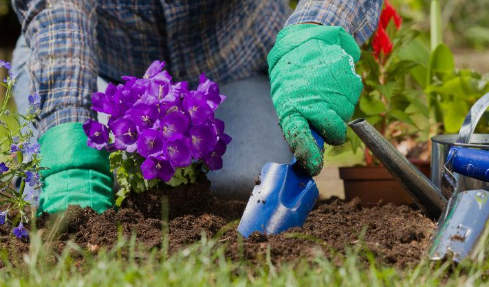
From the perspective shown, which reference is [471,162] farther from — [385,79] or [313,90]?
[385,79]

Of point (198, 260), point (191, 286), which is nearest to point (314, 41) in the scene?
point (198, 260)

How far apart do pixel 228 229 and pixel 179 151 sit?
251 mm

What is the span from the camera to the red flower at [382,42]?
2377 mm

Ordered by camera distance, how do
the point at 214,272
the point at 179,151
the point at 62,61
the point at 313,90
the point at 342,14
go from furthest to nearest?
1. the point at 62,61
2. the point at 342,14
3. the point at 179,151
4. the point at 313,90
5. the point at 214,272

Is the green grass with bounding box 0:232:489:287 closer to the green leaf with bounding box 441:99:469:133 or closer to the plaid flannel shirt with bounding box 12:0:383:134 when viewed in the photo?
the plaid flannel shirt with bounding box 12:0:383:134

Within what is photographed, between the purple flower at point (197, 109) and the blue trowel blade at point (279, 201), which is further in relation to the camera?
the purple flower at point (197, 109)

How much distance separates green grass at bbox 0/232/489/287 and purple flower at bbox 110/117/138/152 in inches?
15.5

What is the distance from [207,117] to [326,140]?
34 cm

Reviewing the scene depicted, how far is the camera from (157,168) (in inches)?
72.8

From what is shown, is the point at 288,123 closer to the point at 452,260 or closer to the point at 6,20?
the point at 452,260

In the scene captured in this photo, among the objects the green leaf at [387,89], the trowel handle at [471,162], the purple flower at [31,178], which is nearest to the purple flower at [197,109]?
the purple flower at [31,178]

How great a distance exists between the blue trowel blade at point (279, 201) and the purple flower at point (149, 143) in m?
0.29

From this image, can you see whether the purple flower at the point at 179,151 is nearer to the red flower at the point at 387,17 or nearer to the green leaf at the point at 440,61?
the red flower at the point at 387,17

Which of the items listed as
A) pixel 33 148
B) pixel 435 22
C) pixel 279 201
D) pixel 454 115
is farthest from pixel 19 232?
pixel 435 22
